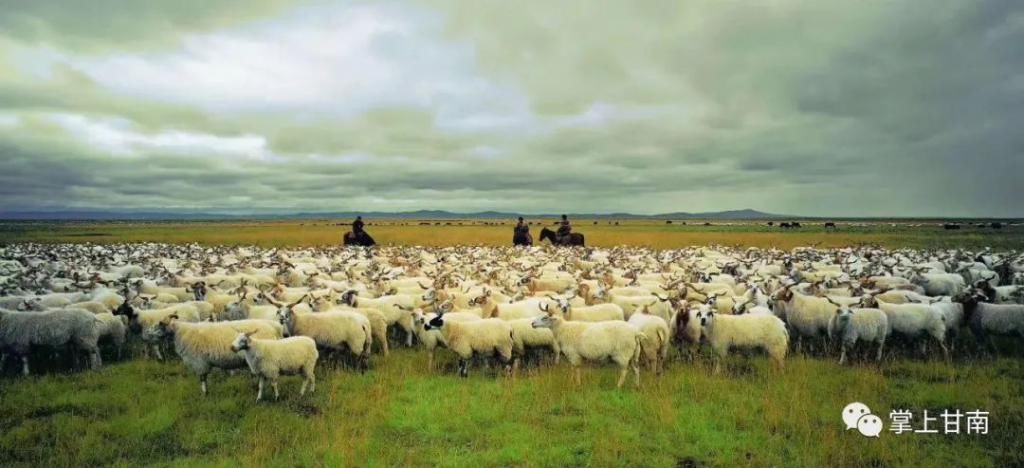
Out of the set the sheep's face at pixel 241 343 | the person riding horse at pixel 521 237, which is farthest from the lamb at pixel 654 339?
the person riding horse at pixel 521 237

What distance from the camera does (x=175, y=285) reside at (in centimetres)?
1986

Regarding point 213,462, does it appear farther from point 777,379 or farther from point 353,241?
point 353,241

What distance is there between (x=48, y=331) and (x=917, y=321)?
58.9ft

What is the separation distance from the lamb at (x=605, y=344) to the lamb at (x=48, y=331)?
9.59 m

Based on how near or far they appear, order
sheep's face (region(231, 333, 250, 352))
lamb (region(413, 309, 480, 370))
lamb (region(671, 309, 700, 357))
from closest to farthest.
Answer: sheep's face (region(231, 333, 250, 352)) → lamb (region(413, 309, 480, 370)) → lamb (region(671, 309, 700, 357))

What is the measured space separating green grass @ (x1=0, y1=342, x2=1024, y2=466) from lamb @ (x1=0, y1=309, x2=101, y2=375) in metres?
0.69

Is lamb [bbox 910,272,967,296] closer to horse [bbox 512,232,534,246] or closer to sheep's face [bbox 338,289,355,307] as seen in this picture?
sheep's face [bbox 338,289,355,307]

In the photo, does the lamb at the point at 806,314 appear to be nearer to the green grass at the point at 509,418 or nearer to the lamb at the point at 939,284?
the green grass at the point at 509,418

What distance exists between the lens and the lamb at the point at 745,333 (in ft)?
37.8

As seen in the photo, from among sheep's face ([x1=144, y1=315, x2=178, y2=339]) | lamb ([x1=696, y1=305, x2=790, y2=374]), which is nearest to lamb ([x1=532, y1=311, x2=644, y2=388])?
lamb ([x1=696, y1=305, x2=790, y2=374])

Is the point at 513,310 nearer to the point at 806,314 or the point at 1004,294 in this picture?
the point at 806,314

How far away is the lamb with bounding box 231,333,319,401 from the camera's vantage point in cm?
990

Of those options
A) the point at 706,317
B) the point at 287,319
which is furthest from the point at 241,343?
the point at 706,317

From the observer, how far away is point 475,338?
38.1 feet
